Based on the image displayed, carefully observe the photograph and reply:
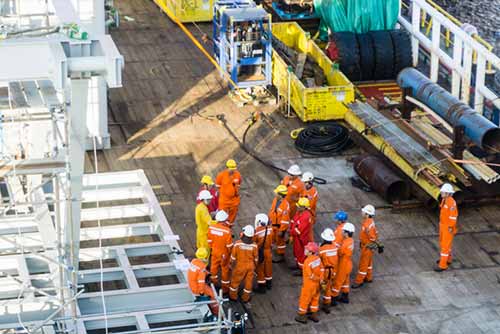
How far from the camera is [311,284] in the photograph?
1886 centimetres

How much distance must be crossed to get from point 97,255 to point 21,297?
246 centimetres

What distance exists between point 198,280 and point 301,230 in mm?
2870

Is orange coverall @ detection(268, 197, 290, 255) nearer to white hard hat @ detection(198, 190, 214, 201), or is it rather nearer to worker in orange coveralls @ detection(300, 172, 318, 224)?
worker in orange coveralls @ detection(300, 172, 318, 224)

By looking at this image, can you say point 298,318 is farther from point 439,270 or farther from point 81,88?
point 81,88

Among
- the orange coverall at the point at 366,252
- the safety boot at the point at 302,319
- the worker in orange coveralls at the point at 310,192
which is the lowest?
the safety boot at the point at 302,319

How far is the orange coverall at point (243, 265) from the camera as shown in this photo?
63.2ft

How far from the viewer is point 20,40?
49.4ft

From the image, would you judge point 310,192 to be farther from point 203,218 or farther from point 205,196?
point 203,218

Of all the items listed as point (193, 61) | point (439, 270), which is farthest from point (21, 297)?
point (193, 61)

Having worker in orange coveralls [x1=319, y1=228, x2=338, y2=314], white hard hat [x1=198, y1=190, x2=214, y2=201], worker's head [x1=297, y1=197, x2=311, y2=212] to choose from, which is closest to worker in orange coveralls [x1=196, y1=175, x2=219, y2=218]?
white hard hat [x1=198, y1=190, x2=214, y2=201]

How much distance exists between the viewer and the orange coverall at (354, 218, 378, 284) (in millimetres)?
19938

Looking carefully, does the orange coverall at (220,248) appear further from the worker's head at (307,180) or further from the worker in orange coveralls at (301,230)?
the worker's head at (307,180)

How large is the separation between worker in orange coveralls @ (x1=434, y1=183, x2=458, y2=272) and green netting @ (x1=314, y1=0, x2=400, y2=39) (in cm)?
1003

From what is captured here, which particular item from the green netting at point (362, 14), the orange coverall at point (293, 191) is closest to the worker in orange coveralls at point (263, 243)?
the orange coverall at point (293, 191)
